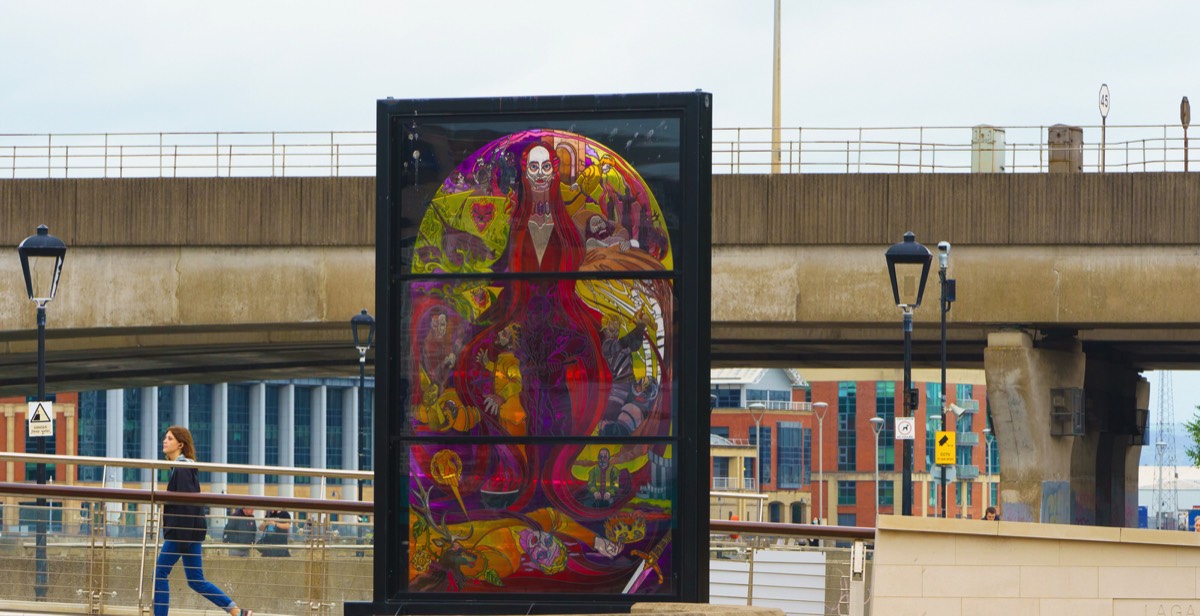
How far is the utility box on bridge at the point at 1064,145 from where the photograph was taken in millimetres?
32256

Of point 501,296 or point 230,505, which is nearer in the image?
point 501,296

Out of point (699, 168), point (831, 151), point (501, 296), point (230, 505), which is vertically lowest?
point (230, 505)

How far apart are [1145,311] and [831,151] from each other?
21.4 ft

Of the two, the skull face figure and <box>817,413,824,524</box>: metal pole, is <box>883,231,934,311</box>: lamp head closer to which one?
the skull face figure

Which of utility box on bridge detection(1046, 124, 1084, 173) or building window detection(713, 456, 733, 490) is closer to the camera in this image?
utility box on bridge detection(1046, 124, 1084, 173)

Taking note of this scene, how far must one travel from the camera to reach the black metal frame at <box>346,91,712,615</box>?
756cm

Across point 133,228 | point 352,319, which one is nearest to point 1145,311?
point 352,319

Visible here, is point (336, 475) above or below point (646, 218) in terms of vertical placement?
below

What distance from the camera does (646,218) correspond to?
770 cm

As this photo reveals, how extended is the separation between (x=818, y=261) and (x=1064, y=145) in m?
5.48

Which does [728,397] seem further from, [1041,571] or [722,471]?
[1041,571]

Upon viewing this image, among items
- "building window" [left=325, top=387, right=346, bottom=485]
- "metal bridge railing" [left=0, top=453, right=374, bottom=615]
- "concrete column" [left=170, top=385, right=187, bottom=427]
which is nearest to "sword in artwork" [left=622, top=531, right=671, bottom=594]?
"metal bridge railing" [left=0, top=453, right=374, bottom=615]

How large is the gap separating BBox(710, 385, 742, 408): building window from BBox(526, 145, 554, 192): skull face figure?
122m

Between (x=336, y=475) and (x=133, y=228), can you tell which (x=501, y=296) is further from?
(x=133, y=228)
